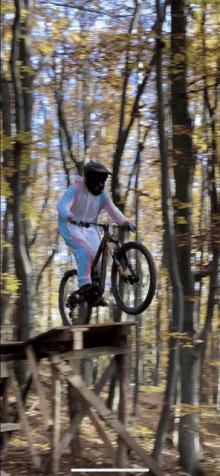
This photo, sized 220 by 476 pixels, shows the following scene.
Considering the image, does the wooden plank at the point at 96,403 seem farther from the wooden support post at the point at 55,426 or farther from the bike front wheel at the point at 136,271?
the bike front wheel at the point at 136,271

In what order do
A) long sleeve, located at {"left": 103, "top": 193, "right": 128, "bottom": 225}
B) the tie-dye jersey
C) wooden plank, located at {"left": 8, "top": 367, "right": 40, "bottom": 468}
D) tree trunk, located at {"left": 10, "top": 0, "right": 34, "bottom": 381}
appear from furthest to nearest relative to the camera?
tree trunk, located at {"left": 10, "top": 0, "right": 34, "bottom": 381}
wooden plank, located at {"left": 8, "top": 367, "right": 40, "bottom": 468}
long sleeve, located at {"left": 103, "top": 193, "right": 128, "bottom": 225}
the tie-dye jersey

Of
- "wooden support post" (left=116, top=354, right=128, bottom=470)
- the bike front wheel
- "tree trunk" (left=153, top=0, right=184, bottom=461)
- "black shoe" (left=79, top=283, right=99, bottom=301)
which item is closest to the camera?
the bike front wheel

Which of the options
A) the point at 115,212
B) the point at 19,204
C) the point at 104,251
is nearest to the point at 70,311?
the point at 104,251

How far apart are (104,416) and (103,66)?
822 cm

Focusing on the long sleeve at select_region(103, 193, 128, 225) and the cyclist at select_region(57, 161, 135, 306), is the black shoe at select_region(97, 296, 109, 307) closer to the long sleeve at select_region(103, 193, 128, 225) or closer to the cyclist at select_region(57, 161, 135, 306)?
the cyclist at select_region(57, 161, 135, 306)

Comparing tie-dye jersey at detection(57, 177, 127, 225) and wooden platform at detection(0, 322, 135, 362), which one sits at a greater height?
tie-dye jersey at detection(57, 177, 127, 225)

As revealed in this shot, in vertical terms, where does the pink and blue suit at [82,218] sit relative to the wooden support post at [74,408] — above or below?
above

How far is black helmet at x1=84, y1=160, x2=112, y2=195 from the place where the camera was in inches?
291

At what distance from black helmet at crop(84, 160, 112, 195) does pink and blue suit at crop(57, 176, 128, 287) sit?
7cm

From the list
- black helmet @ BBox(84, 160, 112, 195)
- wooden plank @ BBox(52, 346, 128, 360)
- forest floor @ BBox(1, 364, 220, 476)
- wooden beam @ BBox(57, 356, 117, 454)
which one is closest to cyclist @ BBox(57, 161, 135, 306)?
black helmet @ BBox(84, 160, 112, 195)

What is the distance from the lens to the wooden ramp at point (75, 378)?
7934 mm

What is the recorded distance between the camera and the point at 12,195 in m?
10.1

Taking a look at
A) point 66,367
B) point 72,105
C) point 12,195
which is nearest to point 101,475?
point 66,367

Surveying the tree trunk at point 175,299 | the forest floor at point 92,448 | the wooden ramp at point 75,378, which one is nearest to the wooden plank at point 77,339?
the wooden ramp at point 75,378
